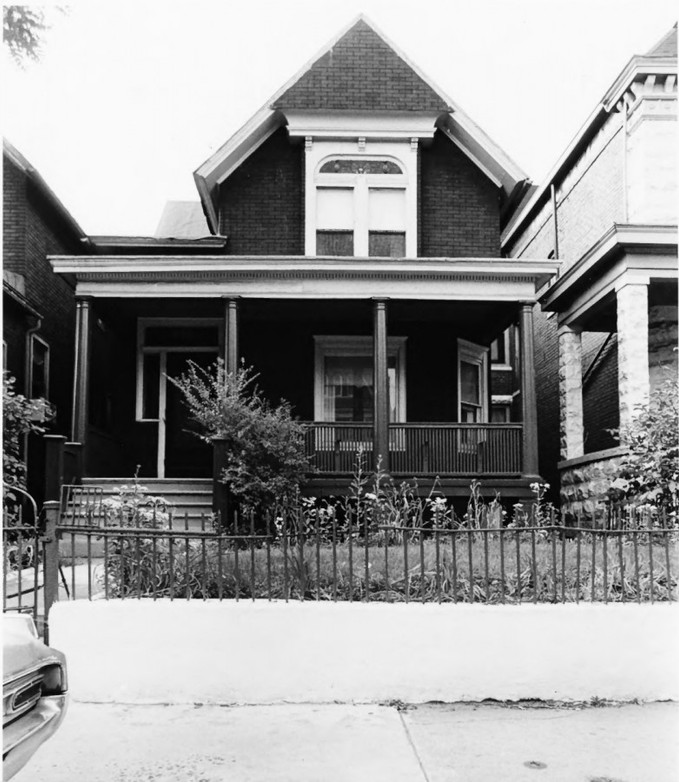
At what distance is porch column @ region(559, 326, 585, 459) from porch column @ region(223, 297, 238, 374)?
5.19m

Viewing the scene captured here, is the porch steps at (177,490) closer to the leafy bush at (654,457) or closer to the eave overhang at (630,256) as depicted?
the leafy bush at (654,457)

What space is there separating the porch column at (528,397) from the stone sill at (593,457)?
75 centimetres

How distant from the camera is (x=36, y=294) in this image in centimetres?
1336

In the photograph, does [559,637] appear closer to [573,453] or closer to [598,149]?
[573,453]

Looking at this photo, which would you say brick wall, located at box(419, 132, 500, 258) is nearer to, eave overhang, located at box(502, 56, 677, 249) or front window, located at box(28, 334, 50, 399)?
eave overhang, located at box(502, 56, 677, 249)

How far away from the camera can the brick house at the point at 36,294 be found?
12297 mm

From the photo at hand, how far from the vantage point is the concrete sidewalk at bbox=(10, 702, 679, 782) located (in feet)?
14.0

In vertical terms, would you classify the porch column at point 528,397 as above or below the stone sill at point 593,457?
above

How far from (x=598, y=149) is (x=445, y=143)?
9.59 feet

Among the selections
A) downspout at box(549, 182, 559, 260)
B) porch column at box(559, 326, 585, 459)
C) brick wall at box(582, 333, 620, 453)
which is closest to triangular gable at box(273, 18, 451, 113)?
porch column at box(559, 326, 585, 459)

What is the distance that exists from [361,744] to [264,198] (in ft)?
35.6

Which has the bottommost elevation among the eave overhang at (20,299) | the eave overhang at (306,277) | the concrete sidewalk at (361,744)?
the concrete sidewalk at (361,744)

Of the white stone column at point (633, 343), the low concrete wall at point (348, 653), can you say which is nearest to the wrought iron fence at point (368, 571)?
the low concrete wall at point (348, 653)

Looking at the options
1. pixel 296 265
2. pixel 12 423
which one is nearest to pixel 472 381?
pixel 296 265
